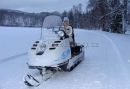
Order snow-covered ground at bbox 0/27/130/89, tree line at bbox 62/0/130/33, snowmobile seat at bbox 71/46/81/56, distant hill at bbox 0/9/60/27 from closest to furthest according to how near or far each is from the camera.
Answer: snow-covered ground at bbox 0/27/130/89, snowmobile seat at bbox 71/46/81/56, tree line at bbox 62/0/130/33, distant hill at bbox 0/9/60/27

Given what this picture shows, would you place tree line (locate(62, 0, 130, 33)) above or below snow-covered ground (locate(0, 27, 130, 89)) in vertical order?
above

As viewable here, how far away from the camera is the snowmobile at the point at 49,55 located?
8.40 meters

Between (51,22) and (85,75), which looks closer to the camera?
(85,75)

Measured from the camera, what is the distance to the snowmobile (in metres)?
8.40

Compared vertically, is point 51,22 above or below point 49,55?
above

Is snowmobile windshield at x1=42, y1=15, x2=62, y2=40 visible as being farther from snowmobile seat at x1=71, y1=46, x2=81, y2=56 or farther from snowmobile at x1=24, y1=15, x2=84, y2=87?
snowmobile seat at x1=71, y1=46, x2=81, y2=56

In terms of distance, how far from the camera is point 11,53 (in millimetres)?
13977

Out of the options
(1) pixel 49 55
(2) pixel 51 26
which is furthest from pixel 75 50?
(1) pixel 49 55

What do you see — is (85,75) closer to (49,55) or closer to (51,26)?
(49,55)

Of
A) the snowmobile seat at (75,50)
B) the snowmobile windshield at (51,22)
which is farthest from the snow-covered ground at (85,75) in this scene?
the snowmobile windshield at (51,22)

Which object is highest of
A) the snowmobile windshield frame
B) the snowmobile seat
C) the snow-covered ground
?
the snowmobile windshield frame

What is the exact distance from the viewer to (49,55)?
8461 millimetres

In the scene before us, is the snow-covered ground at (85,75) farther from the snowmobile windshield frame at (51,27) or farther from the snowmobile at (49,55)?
the snowmobile windshield frame at (51,27)

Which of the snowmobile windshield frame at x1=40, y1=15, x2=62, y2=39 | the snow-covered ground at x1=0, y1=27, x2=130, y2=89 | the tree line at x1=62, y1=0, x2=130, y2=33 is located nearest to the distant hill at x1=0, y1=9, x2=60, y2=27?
the tree line at x1=62, y1=0, x2=130, y2=33
